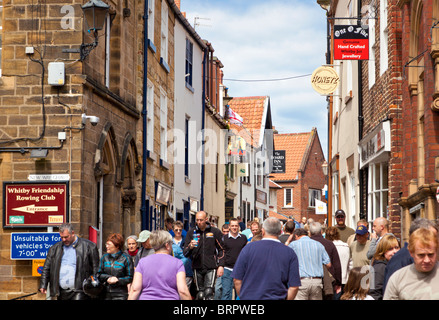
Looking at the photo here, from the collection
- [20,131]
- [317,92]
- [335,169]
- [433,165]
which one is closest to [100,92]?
[20,131]

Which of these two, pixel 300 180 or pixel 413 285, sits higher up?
pixel 300 180

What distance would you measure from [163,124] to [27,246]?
10952mm

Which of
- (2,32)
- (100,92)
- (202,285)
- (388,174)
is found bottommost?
(202,285)

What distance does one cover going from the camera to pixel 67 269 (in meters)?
11.8

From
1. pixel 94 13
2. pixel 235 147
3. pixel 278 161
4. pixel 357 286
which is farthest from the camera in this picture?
pixel 278 161

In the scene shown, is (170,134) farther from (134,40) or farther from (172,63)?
(134,40)

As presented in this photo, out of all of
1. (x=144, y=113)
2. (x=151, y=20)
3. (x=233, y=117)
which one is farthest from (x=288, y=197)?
(x=144, y=113)

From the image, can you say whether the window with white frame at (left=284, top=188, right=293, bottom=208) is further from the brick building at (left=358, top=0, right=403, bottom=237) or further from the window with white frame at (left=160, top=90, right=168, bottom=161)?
the brick building at (left=358, top=0, right=403, bottom=237)

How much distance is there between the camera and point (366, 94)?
859 inches

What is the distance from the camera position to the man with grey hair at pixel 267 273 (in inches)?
332

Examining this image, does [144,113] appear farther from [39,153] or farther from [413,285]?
[413,285]

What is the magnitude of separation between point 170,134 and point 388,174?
9415 mm

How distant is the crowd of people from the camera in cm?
689

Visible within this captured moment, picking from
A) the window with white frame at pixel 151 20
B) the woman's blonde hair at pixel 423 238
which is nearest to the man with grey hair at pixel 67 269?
the woman's blonde hair at pixel 423 238
